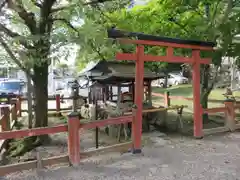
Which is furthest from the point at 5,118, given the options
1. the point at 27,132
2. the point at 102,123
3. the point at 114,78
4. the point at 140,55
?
the point at 140,55

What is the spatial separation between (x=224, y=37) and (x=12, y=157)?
23.6 ft

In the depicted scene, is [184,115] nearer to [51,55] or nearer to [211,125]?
[211,125]

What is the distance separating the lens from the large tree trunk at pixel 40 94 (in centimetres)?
710

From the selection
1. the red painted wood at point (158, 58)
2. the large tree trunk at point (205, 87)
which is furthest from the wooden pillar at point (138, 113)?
the large tree trunk at point (205, 87)

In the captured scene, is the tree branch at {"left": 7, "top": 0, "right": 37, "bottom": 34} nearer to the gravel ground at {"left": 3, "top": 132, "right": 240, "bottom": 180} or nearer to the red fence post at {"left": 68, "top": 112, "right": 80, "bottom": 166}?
the red fence post at {"left": 68, "top": 112, "right": 80, "bottom": 166}

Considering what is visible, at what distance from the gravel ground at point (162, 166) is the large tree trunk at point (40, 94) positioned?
2.72 m

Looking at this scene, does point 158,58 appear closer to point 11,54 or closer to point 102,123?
point 102,123

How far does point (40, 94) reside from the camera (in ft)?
23.7

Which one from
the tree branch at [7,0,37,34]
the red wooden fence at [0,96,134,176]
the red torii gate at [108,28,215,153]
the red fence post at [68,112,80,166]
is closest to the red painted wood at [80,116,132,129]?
the red wooden fence at [0,96,134,176]

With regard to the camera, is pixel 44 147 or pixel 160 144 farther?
pixel 44 147

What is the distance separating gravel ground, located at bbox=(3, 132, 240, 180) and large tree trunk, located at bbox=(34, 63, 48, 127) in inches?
107

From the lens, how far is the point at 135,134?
5.68 m

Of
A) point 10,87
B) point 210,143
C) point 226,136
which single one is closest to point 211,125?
point 226,136

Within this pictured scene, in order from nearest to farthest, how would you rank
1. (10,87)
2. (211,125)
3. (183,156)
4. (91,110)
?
(183,156) → (211,125) → (91,110) → (10,87)
